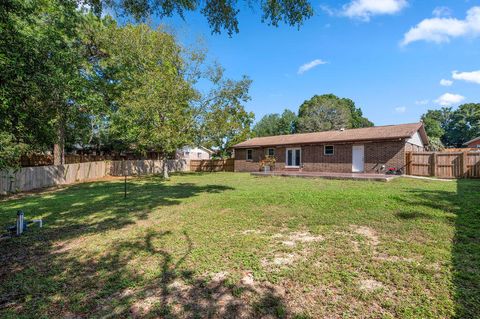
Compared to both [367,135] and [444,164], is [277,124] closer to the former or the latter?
[367,135]

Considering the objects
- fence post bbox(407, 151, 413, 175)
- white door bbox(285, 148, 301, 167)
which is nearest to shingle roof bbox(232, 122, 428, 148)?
white door bbox(285, 148, 301, 167)

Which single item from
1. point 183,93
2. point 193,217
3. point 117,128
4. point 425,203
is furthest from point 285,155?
point 193,217

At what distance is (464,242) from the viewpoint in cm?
441

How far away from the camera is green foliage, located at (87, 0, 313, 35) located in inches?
210

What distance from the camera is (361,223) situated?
575 cm

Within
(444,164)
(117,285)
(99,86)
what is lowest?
(117,285)

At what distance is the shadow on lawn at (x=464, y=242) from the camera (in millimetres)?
2785

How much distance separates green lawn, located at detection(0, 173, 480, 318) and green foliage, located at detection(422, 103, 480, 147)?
2045 inches

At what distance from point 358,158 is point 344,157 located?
929 millimetres

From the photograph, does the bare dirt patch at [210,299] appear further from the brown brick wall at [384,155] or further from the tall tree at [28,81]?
the brown brick wall at [384,155]

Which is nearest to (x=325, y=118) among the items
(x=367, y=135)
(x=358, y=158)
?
(x=367, y=135)

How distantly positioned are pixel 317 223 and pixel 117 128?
16.4 m

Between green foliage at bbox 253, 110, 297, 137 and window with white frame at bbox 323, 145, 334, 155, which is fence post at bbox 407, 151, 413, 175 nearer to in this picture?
window with white frame at bbox 323, 145, 334, 155

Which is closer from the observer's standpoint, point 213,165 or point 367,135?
point 367,135
